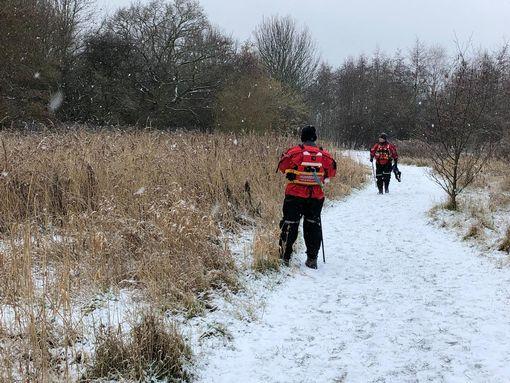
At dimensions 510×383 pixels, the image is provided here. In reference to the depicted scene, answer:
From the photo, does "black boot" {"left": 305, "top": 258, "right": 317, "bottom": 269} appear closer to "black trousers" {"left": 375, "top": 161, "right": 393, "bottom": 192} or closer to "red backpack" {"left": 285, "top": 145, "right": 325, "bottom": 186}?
"red backpack" {"left": 285, "top": 145, "right": 325, "bottom": 186}

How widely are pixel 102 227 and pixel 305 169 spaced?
262 centimetres

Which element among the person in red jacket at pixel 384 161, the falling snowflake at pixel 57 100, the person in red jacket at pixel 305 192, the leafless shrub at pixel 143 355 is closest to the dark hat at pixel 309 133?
the person in red jacket at pixel 305 192

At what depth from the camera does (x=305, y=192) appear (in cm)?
579

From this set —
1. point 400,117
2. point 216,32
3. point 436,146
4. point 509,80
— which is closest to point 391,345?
point 436,146

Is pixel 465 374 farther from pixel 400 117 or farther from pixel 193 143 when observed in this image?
pixel 400 117

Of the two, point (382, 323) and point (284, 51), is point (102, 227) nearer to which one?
point (382, 323)

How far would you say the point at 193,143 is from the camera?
972 centimetres

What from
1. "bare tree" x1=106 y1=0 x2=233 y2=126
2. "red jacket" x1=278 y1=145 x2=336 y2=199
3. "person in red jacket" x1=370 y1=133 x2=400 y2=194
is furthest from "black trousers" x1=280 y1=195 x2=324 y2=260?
"bare tree" x1=106 y1=0 x2=233 y2=126

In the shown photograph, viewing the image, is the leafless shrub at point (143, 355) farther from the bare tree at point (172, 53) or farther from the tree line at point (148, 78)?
the bare tree at point (172, 53)

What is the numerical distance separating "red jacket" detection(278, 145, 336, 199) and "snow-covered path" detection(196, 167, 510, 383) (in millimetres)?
1027

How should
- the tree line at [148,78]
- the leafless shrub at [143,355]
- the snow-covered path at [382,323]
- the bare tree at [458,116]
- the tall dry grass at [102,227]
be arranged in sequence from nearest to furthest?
the leafless shrub at [143,355], the tall dry grass at [102,227], the snow-covered path at [382,323], the bare tree at [458,116], the tree line at [148,78]

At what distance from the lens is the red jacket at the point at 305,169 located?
5.73 meters

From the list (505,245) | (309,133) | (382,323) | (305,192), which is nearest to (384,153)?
(505,245)

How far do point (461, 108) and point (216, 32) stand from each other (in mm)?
30630
